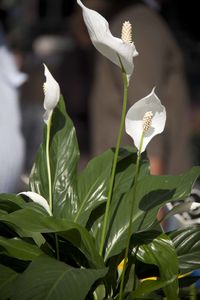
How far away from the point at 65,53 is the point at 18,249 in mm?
2959

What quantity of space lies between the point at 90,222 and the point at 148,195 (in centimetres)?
13

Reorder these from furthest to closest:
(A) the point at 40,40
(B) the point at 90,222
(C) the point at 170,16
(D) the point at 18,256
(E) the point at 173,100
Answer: (A) the point at 40,40
(C) the point at 170,16
(E) the point at 173,100
(B) the point at 90,222
(D) the point at 18,256

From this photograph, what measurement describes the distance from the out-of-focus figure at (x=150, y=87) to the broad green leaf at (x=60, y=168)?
1.52 metres

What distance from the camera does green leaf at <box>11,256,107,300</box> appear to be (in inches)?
55.7

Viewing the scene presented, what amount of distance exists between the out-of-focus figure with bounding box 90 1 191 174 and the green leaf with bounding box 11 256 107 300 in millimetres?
1834

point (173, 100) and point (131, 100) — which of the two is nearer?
point (131, 100)

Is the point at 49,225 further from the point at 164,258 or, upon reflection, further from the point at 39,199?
the point at 164,258

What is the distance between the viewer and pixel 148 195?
163 cm

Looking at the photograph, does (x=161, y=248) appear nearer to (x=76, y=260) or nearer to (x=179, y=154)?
(x=76, y=260)

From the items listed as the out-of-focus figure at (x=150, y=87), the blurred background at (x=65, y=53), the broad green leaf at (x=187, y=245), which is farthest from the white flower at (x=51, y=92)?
the blurred background at (x=65, y=53)

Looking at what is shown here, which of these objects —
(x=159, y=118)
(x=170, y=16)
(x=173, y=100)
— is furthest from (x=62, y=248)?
(x=170, y=16)

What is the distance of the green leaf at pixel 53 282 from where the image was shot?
1.42 meters

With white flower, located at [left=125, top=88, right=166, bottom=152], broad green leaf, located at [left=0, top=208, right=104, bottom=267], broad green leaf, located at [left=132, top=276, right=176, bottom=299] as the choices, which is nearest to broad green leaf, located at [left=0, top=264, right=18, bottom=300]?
broad green leaf, located at [left=0, top=208, right=104, bottom=267]

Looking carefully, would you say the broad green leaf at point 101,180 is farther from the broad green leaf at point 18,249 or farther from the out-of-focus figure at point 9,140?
the out-of-focus figure at point 9,140
